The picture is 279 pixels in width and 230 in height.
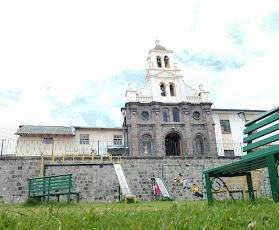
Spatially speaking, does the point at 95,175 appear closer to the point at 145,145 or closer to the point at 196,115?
the point at 145,145

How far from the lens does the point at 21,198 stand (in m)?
12.9

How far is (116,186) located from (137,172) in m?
1.78

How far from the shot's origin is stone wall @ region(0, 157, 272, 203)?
42.8ft

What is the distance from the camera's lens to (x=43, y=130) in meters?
27.5

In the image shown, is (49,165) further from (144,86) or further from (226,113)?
(226,113)

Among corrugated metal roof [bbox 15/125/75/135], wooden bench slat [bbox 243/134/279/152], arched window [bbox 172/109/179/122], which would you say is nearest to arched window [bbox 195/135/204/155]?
arched window [bbox 172/109/179/122]

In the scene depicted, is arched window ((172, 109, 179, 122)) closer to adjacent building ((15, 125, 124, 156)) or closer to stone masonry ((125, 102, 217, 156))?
stone masonry ((125, 102, 217, 156))

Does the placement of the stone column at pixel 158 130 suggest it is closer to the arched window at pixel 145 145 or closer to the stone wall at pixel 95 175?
the arched window at pixel 145 145

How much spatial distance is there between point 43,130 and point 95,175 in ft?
53.7

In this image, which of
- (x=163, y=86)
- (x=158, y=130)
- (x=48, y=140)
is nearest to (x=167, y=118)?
(x=158, y=130)

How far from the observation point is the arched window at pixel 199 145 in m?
26.5

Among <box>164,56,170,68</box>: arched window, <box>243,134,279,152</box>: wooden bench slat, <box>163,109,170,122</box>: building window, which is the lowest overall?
<box>243,134,279,152</box>: wooden bench slat

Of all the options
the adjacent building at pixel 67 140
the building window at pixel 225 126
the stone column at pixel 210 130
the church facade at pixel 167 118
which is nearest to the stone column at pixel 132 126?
the church facade at pixel 167 118

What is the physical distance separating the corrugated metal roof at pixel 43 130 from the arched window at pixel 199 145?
13.8 m
